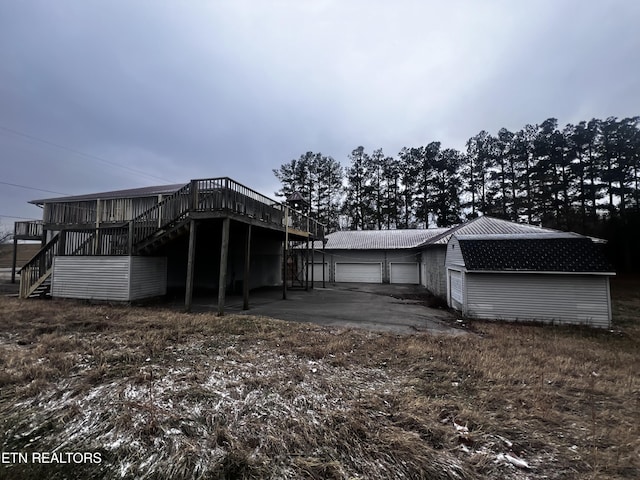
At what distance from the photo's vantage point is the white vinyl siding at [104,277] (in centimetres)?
955

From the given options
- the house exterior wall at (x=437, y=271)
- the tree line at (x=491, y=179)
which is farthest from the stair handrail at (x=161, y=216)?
the tree line at (x=491, y=179)

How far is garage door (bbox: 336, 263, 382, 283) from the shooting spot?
71.3 ft

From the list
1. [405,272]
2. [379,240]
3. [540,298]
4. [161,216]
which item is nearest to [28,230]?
[161,216]

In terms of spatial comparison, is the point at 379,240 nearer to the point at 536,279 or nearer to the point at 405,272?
the point at 405,272

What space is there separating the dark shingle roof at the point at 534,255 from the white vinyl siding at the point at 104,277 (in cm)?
1146

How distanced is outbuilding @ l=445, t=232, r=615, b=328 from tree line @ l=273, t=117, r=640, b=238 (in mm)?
19234

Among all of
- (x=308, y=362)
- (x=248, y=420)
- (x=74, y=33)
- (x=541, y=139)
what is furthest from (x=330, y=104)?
(x=541, y=139)

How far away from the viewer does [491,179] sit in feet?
85.0

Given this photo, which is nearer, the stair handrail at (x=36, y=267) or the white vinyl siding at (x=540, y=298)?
the white vinyl siding at (x=540, y=298)

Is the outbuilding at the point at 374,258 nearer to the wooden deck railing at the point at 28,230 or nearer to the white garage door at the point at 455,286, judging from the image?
the white garage door at the point at 455,286

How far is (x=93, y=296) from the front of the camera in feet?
32.2

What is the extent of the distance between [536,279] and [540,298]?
0.60 meters

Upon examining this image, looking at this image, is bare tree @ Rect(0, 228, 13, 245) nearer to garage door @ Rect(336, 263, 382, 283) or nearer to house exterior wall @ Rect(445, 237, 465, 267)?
garage door @ Rect(336, 263, 382, 283)

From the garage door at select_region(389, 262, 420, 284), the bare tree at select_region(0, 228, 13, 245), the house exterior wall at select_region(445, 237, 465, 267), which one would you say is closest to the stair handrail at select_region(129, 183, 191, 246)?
the house exterior wall at select_region(445, 237, 465, 267)
